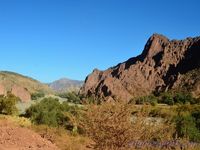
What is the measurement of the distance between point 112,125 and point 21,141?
7.22 meters

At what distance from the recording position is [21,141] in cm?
1698

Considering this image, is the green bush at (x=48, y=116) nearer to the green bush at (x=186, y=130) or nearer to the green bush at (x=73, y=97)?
the green bush at (x=73, y=97)

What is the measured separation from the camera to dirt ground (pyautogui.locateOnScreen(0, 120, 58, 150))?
635 inches

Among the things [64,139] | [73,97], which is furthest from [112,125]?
[73,97]

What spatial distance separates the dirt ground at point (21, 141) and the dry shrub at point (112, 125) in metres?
5.54

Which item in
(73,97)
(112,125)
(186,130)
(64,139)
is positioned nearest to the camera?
(112,125)

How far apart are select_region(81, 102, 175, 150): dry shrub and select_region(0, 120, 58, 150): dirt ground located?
18.2 ft

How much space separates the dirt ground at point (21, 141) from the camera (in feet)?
52.9

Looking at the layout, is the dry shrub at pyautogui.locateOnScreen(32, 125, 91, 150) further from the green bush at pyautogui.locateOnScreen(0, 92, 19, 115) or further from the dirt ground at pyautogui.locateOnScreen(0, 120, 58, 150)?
the green bush at pyautogui.locateOnScreen(0, 92, 19, 115)

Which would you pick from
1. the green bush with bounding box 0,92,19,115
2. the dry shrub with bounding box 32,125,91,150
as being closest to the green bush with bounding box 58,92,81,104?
the dry shrub with bounding box 32,125,91,150

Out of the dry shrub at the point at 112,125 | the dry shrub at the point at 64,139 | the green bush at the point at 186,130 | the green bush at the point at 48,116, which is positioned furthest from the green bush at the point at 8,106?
the dry shrub at the point at 112,125

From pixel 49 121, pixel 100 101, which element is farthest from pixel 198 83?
pixel 100 101

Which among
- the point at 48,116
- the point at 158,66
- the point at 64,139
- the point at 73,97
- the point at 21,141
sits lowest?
the point at 21,141

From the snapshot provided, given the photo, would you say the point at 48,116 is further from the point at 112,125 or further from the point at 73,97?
the point at 73,97
